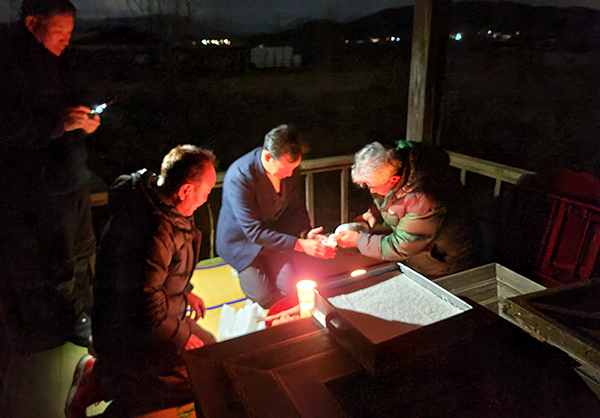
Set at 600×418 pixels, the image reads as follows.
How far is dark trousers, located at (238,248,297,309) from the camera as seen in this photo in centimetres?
242

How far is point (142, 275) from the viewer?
1449mm

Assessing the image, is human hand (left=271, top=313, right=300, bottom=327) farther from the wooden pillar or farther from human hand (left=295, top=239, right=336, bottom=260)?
the wooden pillar

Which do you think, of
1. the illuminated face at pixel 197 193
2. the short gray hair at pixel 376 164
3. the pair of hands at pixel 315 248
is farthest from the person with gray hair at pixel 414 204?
the illuminated face at pixel 197 193

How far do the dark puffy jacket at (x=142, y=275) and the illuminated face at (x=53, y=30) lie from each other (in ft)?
1.81

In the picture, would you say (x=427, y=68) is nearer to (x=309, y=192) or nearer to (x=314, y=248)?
(x=309, y=192)

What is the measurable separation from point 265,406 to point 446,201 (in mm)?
1597

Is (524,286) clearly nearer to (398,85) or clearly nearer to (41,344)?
(41,344)

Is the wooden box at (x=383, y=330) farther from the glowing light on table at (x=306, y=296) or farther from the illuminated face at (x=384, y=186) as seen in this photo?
the illuminated face at (x=384, y=186)

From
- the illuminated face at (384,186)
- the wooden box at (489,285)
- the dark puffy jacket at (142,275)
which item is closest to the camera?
the dark puffy jacket at (142,275)

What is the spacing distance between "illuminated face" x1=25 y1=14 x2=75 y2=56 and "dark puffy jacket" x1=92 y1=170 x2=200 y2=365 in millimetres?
550

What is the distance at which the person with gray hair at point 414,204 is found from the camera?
2.07 metres

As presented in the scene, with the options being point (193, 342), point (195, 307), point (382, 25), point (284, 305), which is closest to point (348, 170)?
point (382, 25)

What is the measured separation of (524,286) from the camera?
68.3 inches

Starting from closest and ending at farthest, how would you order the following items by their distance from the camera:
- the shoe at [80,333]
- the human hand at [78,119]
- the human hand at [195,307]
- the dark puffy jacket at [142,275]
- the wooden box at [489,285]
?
the dark puffy jacket at [142,275], the human hand at [78,119], the wooden box at [489,285], the human hand at [195,307], the shoe at [80,333]
